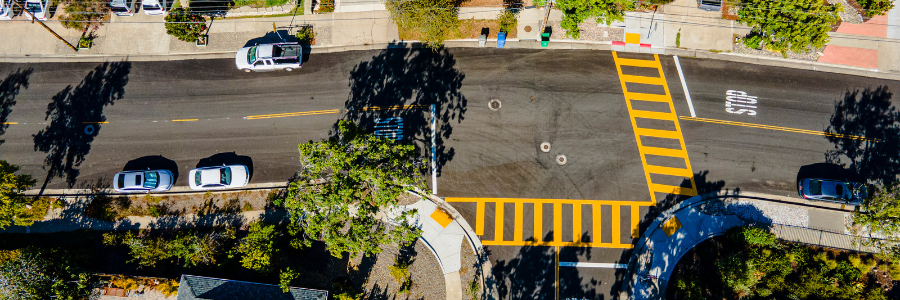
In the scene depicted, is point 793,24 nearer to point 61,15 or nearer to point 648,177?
point 648,177

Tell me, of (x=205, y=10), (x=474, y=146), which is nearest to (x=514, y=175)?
(x=474, y=146)

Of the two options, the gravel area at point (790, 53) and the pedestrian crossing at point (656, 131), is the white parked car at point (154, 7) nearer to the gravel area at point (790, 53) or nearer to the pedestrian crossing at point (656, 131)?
the pedestrian crossing at point (656, 131)

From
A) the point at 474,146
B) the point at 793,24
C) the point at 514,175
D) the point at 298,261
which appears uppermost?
the point at 793,24

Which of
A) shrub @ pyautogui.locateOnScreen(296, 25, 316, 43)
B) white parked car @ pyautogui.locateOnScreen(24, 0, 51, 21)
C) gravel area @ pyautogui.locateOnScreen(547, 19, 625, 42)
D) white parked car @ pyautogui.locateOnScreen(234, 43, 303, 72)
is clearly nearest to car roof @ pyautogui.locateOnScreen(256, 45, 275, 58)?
white parked car @ pyautogui.locateOnScreen(234, 43, 303, 72)

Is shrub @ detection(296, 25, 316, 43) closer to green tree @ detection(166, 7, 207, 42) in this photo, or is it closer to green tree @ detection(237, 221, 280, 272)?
green tree @ detection(166, 7, 207, 42)

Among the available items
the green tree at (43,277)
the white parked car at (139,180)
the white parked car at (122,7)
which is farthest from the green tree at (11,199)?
the white parked car at (122,7)

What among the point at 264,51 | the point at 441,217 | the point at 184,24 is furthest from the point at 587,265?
the point at 184,24

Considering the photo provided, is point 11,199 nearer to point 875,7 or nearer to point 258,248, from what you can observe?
point 258,248
